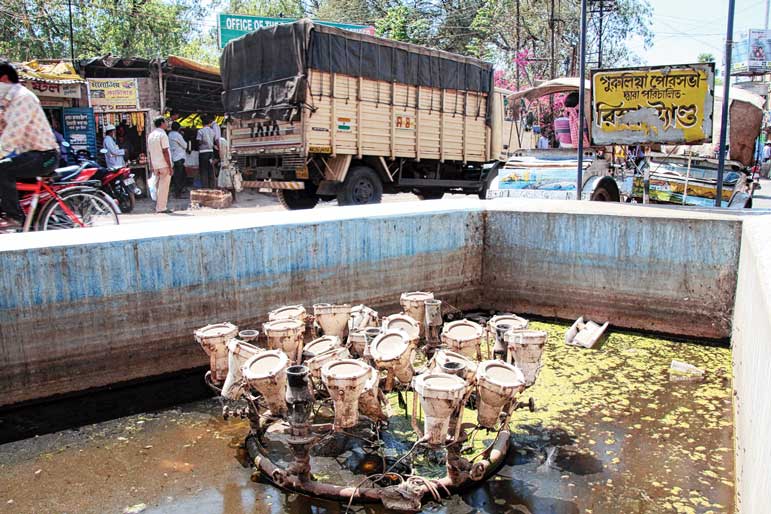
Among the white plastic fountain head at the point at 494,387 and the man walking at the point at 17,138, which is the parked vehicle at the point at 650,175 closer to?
the white plastic fountain head at the point at 494,387

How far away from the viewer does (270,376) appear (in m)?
3.28

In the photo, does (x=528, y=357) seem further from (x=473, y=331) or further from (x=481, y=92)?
(x=481, y=92)

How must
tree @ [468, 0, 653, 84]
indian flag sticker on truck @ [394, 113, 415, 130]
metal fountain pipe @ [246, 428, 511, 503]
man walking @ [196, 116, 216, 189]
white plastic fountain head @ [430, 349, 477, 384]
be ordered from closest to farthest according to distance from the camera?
1. metal fountain pipe @ [246, 428, 511, 503]
2. white plastic fountain head @ [430, 349, 477, 384]
3. indian flag sticker on truck @ [394, 113, 415, 130]
4. man walking @ [196, 116, 216, 189]
5. tree @ [468, 0, 653, 84]

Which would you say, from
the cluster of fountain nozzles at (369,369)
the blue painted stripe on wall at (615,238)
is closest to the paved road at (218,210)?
the blue painted stripe on wall at (615,238)

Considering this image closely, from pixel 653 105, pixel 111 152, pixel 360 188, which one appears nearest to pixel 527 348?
pixel 653 105

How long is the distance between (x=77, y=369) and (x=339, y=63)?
6397 millimetres

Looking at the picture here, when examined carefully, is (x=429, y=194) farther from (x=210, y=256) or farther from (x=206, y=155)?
(x=210, y=256)

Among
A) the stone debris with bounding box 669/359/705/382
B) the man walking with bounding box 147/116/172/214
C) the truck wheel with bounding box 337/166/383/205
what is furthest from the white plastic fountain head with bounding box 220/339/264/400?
the man walking with bounding box 147/116/172/214

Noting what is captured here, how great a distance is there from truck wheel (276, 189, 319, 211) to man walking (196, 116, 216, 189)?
518 cm

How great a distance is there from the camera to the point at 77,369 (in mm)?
4227

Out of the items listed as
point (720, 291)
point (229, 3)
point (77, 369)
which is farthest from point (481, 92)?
point (229, 3)

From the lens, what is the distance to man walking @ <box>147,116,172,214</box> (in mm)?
10523

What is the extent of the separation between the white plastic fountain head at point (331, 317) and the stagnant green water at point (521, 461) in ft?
2.07

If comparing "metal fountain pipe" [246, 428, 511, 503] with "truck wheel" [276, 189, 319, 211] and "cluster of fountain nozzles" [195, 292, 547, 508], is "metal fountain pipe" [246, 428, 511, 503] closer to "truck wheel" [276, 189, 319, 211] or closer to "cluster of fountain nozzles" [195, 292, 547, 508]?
"cluster of fountain nozzles" [195, 292, 547, 508]
